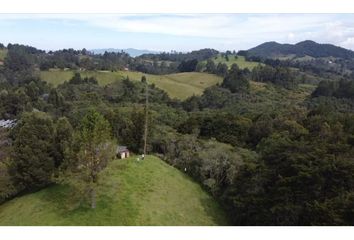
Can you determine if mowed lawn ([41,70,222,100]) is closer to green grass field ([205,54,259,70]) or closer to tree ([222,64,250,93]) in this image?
tree ([222,64,250,93])

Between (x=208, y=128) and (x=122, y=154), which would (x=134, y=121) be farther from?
(x=208, y=128)

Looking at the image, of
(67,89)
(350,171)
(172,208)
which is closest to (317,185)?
(350,171)

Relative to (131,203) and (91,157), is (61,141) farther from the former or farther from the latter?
(131,203)

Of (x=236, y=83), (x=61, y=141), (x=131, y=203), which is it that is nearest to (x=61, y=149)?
(x=61, y=141)

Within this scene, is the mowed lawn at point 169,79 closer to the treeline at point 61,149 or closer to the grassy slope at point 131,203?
the treeline at point 61,149

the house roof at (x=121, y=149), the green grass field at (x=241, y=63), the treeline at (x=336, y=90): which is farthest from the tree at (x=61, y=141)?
the green grass field at (x=241, y=63)

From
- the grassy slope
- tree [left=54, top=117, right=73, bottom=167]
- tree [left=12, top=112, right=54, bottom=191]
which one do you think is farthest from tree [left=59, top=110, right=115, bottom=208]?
tree [left=54, top=117, right=73, bottom=167]

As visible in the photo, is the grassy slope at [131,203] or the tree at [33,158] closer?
the grassy slope at [131,203]
